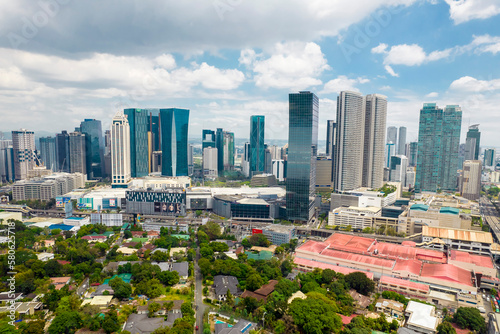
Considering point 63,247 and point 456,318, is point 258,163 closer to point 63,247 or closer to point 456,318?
point 63,247

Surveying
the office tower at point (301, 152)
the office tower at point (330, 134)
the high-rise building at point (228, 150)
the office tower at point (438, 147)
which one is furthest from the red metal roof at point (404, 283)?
the high-rise building at point (228, 150)

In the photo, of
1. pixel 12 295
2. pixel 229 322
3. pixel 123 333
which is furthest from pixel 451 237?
pixel 12 295

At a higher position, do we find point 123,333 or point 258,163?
point 258,163

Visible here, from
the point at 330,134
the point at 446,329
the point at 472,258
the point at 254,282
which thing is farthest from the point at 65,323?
the point at 330,134

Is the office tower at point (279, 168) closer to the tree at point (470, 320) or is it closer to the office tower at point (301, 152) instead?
the office tower at point (301, 152)

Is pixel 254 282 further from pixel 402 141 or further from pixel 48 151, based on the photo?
pixel 402 141

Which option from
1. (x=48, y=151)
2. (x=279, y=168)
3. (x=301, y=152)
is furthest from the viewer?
(x=279, y=168)
